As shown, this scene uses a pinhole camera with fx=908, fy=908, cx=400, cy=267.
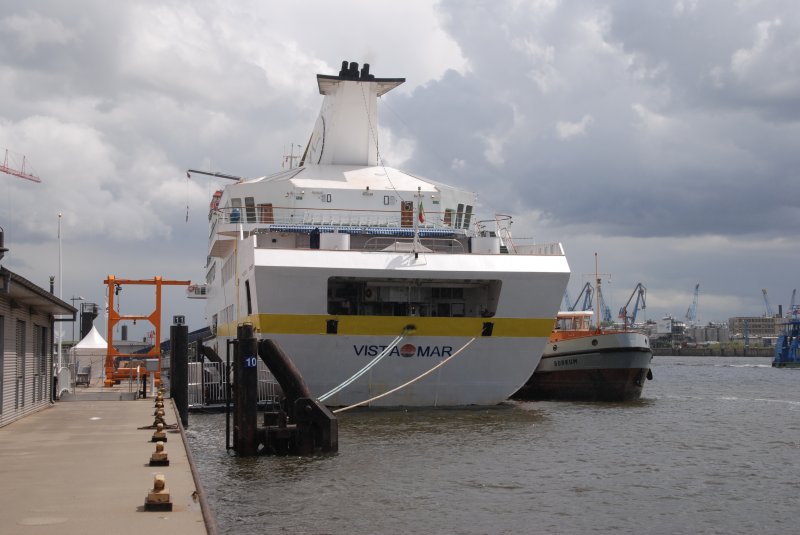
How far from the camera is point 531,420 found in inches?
931

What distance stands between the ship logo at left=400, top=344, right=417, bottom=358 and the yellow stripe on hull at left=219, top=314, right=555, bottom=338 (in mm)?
→ 385

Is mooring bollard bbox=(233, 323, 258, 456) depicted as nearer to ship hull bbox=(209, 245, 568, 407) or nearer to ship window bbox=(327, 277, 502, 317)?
ship hull bbox=(209, 245, 568, 407)

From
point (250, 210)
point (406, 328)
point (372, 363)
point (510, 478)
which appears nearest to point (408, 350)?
point (406, 328)

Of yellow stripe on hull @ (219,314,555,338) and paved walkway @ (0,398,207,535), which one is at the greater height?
yellow stripe on hull @ (219,314,555,338)

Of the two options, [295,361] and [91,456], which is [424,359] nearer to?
[295,361]

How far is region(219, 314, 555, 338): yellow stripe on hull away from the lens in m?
22.7

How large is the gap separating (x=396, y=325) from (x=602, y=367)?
37.6 feet

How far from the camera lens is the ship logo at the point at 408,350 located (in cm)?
2342

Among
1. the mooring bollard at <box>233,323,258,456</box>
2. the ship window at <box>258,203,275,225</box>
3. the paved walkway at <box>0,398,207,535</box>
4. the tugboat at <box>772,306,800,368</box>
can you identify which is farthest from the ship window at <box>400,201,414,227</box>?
the tugboat at <box>772,306,800,368</box>

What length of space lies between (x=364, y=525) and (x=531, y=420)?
1261 cm

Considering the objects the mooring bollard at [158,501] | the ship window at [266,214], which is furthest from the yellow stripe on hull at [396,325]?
the mooring bollard at [158,501]

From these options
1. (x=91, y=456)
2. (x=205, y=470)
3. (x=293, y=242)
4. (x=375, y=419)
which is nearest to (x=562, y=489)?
(x=205, y=470)

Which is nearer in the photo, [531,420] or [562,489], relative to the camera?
[562,489]

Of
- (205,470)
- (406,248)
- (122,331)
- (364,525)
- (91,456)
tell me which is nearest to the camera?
(364,525)
